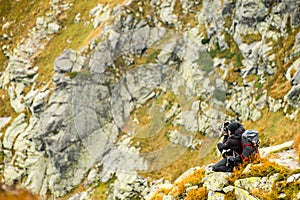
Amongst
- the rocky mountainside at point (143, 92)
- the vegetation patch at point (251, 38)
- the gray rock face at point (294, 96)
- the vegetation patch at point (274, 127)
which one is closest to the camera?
the vegetation patch at point (274, 127)

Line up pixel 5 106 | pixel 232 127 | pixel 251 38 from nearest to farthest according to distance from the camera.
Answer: pixel 232 127 → pixel 251 38 → pixel 5 106

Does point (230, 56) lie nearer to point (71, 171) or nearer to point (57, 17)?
point (71, 171)

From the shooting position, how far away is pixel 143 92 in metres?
47.0

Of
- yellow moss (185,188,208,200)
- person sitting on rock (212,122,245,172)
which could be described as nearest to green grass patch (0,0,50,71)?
yellow moss (185,188,208,200)

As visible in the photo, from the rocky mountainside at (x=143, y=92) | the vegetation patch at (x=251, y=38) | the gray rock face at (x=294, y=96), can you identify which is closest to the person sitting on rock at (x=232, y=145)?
the rocky mountainside at (x=143, y=92)

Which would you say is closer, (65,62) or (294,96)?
(294,96)

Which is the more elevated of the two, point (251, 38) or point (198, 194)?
point (251, 38)

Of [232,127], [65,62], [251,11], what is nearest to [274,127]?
[251,11]

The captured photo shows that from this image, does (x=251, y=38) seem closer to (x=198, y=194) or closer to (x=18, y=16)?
(x=198, y=194)

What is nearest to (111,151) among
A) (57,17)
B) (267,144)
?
(267,144)

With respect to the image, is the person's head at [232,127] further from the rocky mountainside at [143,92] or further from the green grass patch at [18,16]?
the green grass patch at [18,16]

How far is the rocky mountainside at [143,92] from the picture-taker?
38469mm

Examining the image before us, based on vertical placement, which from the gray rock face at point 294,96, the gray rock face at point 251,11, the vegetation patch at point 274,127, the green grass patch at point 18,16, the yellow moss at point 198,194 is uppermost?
the green grass patch at point 18,16

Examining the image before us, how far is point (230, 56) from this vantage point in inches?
1704
